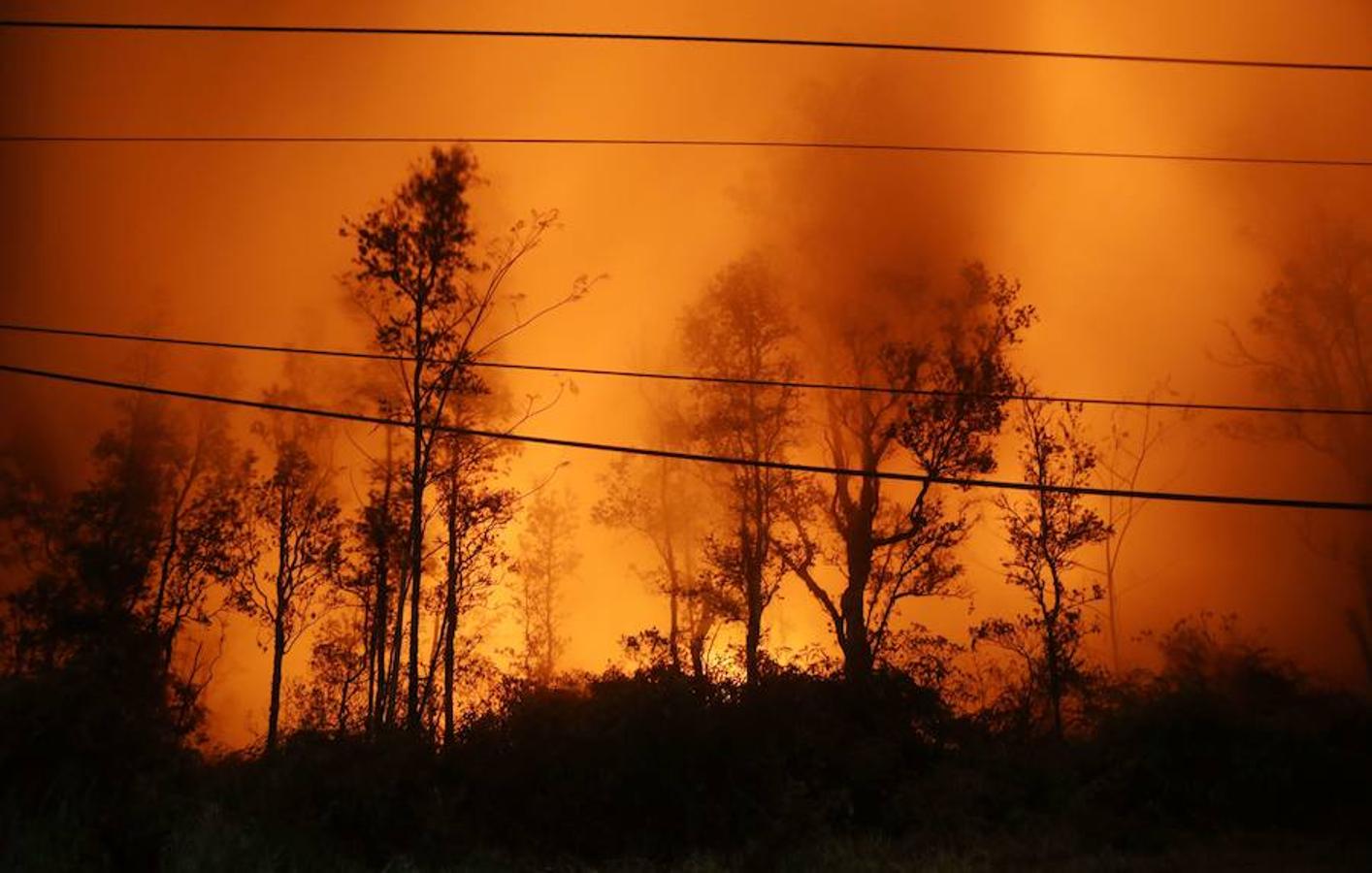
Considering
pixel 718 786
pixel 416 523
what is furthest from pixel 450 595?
pixel 718 786

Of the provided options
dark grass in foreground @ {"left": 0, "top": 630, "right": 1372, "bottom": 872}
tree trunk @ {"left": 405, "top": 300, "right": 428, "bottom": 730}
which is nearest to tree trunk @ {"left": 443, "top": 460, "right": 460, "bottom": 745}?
tree trunk @ {"left": 405, "top": 300, "right": 428, "bottom": 730}

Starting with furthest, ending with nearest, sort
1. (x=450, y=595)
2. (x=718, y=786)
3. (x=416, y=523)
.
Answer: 1. (x=450, y=595)
2. (x=416, y=523)
3. (x=718, y=786)

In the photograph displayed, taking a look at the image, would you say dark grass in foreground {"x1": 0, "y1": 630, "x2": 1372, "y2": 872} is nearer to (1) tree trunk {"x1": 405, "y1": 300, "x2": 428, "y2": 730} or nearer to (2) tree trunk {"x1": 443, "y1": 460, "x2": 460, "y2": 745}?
(1) tree trunk {"x1": 405, "y1": 300, "x2": 428, "y2": 730}

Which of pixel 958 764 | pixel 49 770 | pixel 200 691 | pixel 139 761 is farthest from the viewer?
pixel 200 691

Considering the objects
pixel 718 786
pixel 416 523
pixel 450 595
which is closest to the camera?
pixel 718 786

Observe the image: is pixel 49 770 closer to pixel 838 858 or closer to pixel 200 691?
pixel 838 858

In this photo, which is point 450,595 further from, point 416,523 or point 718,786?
point 718,786

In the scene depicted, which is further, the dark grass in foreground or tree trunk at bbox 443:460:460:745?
tree trunk at bbox 443:460:460:745

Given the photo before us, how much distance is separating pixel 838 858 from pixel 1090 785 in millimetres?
5615

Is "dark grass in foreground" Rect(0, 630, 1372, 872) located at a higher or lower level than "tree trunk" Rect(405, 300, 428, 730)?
Result: lower

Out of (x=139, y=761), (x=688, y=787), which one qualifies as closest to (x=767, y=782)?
(x=688, y=787)

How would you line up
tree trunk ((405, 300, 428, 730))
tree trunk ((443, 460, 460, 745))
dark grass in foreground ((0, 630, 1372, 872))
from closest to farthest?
dark grass in foreground ((0, 630, 1372, 872)) < tree trunk ((405, 300, 428, 730)) < tree trunk ((443, 460, 460, 745))

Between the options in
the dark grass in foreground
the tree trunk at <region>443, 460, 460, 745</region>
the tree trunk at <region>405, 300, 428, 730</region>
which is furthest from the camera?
the tree trunk at <region>443, 460, 460, 745</region>

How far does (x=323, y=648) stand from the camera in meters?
37.2
